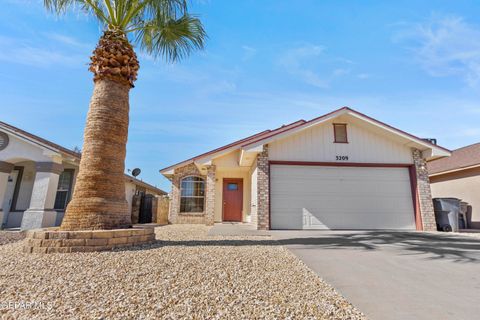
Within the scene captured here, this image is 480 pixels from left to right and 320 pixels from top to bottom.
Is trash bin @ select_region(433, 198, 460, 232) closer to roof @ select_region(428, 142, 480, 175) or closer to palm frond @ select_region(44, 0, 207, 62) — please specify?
roof @ select_region(428, 142, 480, 175)

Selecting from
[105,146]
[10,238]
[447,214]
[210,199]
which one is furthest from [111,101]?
[447,214]

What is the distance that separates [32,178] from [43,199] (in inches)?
112

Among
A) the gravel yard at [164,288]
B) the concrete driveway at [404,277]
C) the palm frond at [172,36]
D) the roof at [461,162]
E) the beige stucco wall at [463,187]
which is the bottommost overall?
the gravel yard at [164,288]

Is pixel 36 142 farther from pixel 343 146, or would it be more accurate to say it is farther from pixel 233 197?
pixel 343 146

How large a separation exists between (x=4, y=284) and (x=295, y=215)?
7.99 meters

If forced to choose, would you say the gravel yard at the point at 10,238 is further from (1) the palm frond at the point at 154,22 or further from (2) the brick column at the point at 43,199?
(1) the palm frond at the point at 154,22

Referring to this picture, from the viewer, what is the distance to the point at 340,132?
977 centimetres

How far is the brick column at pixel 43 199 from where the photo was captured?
8.95 m

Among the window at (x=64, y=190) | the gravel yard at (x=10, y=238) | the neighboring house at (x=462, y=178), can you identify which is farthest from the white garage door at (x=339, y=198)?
the window at (x=64, y=190)

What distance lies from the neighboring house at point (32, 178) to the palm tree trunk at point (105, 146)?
19.3 ft

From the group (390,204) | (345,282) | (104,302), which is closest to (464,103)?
(390,204)

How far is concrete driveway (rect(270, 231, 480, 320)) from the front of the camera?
210 centimetres

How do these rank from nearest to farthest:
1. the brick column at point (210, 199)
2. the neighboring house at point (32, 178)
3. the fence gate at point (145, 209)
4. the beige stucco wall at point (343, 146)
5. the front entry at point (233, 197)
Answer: the neighboring house at point (32, 178)
the beige stucco wall at point (343, 146)
the brick column at point (210, 199)
the front entry at point (233, 197)
the fence gate at point (145, 209)

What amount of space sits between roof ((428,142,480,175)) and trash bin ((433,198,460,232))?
10.1 ft
